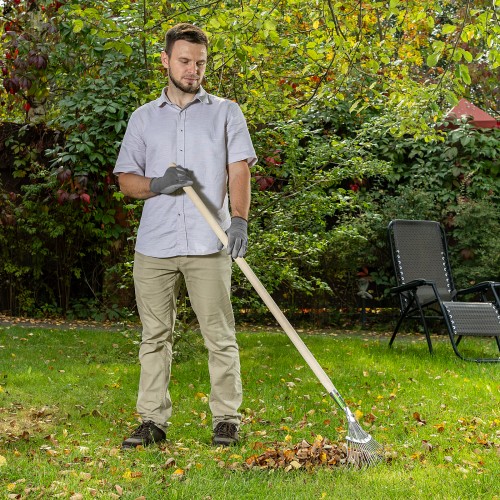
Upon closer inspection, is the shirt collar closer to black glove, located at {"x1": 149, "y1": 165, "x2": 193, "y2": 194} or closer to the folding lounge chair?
black glove, located at {"x1": 149, "y1": 165, "x2": 193, "y2": 194}

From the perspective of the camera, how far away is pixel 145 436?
4.01m

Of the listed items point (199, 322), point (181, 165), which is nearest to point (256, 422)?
point (199, 322)

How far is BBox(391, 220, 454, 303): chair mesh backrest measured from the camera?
763 cm

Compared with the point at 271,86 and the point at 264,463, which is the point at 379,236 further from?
the point at 264,463

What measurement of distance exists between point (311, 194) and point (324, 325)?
2.91m

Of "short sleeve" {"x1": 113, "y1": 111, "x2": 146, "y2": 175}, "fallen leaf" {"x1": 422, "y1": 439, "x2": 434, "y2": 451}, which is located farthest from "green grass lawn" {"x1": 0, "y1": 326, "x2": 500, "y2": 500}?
"short sleeve" {"x1": 113, "y1": 111, "x2": 146, "y2": 175}

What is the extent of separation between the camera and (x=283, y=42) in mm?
5637

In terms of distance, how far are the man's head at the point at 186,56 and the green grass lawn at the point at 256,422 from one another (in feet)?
5.45

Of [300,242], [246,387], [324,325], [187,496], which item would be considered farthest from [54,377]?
[324,325]

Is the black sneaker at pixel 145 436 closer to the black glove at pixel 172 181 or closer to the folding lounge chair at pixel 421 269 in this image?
the black glove at pixel 172 181

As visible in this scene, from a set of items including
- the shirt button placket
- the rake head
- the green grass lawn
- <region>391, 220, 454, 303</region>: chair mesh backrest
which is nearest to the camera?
the green grass lawn

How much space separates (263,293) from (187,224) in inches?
19.3

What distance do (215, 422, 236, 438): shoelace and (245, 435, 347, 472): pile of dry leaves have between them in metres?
0.26

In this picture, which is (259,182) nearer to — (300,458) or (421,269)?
(421,269)
